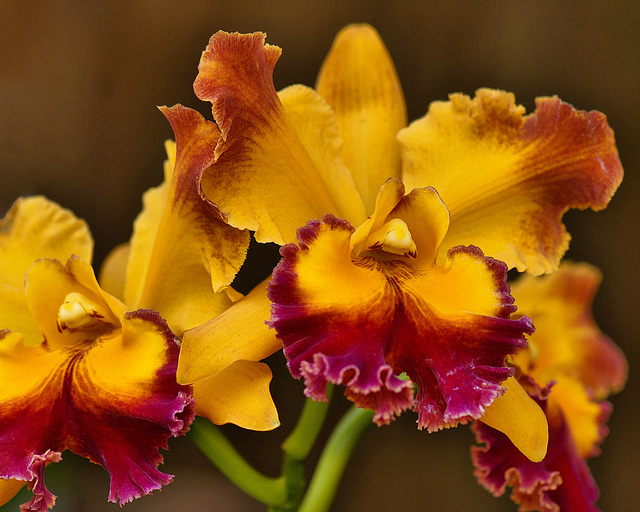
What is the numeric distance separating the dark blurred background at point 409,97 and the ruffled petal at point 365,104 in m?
0.67

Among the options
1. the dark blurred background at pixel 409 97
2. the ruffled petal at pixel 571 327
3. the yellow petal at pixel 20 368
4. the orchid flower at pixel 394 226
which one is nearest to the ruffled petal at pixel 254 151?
the orchid flower at pixel 394 226

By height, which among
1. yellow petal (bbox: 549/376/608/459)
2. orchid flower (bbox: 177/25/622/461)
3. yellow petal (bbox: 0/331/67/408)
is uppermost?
orchid flower (bbox: 177/25/622/461)

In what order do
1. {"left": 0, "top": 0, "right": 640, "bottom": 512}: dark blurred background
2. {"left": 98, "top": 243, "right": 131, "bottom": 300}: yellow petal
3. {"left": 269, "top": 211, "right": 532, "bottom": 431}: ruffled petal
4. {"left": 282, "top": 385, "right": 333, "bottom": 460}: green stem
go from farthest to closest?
{"left": 0, "top": 0, "right": 640, "bottom": 512}: dark blurred background → {"left": 98, "top": 243, "right": 131, "bottom": 300}: yellow petal → {"left": 282, "top": 385, "right": 333, "bottom": 460}: green stem → {"left": 269, "top": 211, "right": 532, "bottom": 431}: ruffled petal

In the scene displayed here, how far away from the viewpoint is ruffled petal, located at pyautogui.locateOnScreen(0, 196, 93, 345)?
0.75m

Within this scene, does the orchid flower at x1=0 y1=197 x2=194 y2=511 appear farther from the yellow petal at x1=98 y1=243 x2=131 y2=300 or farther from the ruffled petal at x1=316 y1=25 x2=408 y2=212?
the ruffled petal at x1=316 y1=25 x2=408 y2=212

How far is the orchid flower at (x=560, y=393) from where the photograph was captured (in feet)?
2.36

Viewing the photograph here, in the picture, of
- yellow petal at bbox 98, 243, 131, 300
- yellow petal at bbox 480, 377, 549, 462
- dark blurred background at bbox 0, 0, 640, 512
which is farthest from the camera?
dark blurred background at bbox 0, 0, 640, 512

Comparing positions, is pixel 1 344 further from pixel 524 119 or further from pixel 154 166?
pixel 154 166

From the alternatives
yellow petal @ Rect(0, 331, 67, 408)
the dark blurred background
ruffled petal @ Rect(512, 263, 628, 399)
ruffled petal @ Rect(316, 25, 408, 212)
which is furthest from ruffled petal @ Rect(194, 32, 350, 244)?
the dark blurred background

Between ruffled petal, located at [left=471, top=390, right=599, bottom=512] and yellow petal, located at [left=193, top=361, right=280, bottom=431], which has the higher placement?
yellow petal, located at [left=193, top=361, right=280, bottom=431]

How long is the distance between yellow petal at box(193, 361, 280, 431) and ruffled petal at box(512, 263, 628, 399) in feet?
1.61

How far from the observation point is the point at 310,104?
0.72m

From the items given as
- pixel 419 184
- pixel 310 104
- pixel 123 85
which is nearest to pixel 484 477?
pixel 419 184

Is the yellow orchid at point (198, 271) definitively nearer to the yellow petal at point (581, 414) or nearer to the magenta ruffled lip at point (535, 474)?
the magenta ruffled lip at point (535, 474)
